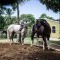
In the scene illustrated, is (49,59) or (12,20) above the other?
(12,20)

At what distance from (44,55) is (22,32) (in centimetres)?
413

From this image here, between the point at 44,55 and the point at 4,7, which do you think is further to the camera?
the point at 44,55

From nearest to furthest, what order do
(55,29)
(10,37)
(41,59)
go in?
(41,59) < (10,37) < (55,29)

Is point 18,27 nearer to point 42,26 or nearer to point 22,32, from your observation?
point 22,32

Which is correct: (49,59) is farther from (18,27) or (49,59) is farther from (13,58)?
(18,27)

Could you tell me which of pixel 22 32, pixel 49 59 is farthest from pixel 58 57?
pixel 22 32

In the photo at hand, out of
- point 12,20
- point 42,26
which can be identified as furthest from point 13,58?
point 12,20

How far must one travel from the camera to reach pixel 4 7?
457 cm

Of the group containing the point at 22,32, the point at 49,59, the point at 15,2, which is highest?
the point at 15,2

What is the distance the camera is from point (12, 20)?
20203 mm

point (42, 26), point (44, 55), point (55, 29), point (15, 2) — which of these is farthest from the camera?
point (55, 29)

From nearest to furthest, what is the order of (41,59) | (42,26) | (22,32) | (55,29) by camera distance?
(41,59) → (42,26) → (22,32) → (55,29)

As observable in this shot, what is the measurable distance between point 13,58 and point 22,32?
451cm

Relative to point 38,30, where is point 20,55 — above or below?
below
